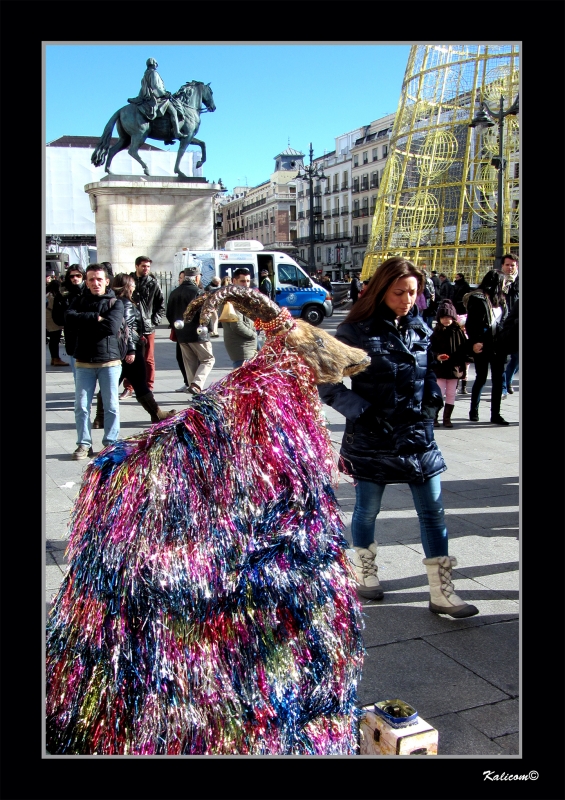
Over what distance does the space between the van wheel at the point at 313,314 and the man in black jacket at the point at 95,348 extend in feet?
51.2

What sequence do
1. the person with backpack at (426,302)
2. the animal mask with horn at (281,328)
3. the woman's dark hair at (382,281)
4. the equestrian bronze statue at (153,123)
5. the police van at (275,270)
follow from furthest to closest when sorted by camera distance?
the police van at (275,270) → the equestrian bronze statue at (153,123) → the person with backpack at (426,302) → the woman's dark hair at (382,281) → the animal mask with horn at (281,328)

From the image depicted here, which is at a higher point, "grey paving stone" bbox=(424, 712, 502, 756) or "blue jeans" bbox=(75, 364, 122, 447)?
"blue jeans" bbox=(75, 364, 122, 447)

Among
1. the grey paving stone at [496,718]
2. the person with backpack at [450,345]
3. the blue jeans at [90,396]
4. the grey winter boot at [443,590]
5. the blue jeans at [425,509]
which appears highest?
the person with backpack at [450,345]

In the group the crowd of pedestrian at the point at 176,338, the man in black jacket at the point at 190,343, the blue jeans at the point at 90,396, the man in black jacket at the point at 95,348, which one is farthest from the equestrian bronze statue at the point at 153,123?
the blue jeans at the point at 90,396

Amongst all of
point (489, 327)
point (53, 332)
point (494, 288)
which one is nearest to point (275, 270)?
point (53, 332)

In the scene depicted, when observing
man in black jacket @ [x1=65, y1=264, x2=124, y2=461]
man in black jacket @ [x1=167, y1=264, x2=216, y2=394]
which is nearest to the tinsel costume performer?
man in black jacket @ [x1=65, y1=264, x2=124, y2=461]

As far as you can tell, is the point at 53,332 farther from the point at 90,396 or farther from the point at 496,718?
the point at 496,718

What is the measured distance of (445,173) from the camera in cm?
2581

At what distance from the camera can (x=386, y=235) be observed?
26797 mm

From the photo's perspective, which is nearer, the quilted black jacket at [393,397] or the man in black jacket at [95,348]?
the quilted black jacket at [393,397]

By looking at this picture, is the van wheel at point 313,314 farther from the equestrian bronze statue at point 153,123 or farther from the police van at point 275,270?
the equestrian bronze statue at point 153,123

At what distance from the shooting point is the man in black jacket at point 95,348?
6047mm

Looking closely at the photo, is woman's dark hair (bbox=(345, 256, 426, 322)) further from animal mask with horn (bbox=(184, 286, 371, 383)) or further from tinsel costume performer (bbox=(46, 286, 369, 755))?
tinsel costume performer (bbox=(46, 286, 369, 755))

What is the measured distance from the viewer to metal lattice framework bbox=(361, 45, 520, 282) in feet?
78.5
